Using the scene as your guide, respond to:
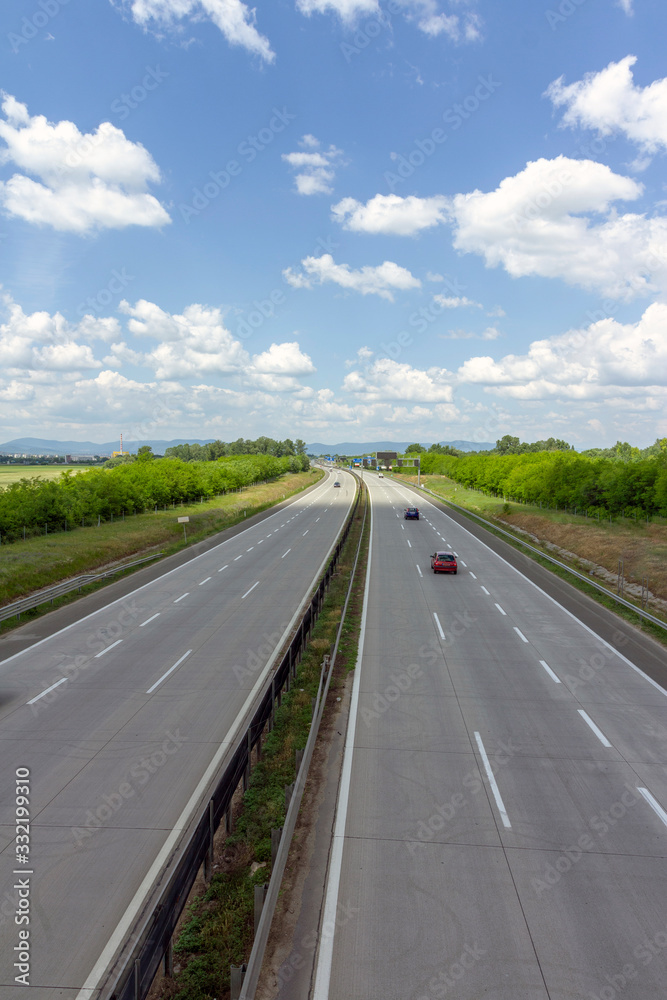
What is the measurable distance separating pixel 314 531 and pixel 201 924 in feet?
121

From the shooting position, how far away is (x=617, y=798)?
902cm

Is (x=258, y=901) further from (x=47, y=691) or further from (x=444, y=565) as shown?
(x=444, y=565)

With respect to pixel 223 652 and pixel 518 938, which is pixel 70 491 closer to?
pixel 223 652

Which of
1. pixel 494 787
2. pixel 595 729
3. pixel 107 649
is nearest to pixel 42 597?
pixel 107 649

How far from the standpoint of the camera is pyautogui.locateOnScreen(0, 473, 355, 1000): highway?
6.54 meters

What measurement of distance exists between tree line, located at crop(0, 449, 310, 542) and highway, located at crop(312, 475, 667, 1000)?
30.6 metres

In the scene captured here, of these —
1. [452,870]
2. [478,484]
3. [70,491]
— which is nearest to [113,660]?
[452,870]

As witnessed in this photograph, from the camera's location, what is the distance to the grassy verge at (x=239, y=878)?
19.1 ft

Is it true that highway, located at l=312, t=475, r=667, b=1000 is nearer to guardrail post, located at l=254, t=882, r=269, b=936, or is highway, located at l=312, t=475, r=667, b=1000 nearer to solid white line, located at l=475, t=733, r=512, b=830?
solid white line, located at l=475, t=733, r=512, b=830

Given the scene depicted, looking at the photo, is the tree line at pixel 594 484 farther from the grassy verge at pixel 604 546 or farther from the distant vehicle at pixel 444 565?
the distant vehicle at pixel 444 565

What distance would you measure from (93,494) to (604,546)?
3793cm

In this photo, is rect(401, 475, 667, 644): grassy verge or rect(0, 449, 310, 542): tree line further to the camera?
rect(0, 449, 310, 542): tree line

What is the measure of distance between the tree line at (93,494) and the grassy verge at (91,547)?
1.36m

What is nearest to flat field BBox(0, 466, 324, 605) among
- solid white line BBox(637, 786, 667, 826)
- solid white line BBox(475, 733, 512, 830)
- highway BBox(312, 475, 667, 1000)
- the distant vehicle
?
the distant vehicle
